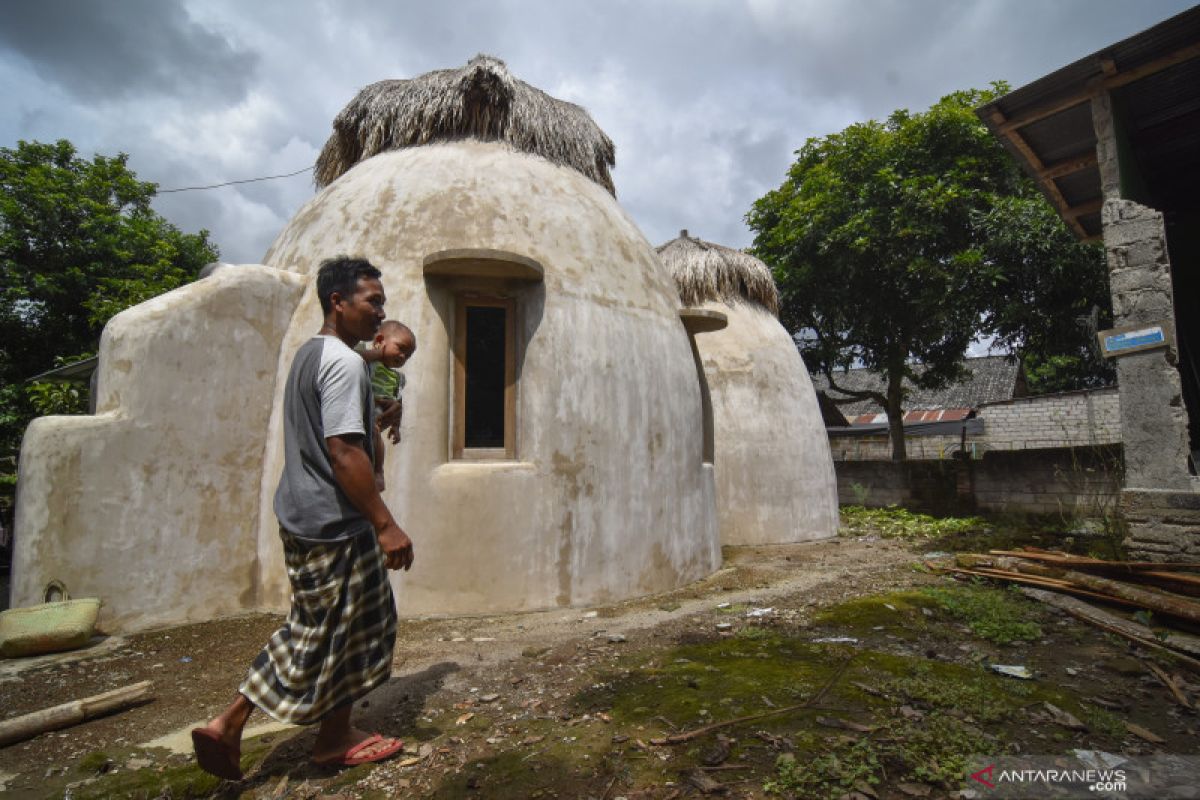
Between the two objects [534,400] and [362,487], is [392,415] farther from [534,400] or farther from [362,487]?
[534,400]

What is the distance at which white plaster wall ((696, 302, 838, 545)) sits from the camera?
924cm

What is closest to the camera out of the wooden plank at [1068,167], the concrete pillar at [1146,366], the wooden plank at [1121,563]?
Result: the wooden plank at [1121,563]

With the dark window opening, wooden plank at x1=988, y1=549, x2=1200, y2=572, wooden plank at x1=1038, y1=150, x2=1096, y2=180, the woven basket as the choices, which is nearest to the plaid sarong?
the woven basket

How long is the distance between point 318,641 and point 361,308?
132 centimetres

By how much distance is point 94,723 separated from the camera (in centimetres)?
305

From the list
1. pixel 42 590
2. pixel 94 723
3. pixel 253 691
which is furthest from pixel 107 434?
pixel 253 691

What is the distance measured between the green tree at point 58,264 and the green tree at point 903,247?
14.5 m

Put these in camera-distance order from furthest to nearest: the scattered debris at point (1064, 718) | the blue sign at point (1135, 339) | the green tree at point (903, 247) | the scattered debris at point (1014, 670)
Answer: the green tree at point (903, 247) → the blue sign at point (1135, 339) → the scattered debris at point (1014, 670) → the scattered debris at point (1064, 718)

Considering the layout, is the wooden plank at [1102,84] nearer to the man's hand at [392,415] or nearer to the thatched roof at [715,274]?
the thatched roof at [715,274]

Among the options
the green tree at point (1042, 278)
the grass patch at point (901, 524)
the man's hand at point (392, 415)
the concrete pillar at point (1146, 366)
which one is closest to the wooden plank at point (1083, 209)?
the concrete pillar at point (1146, 366)

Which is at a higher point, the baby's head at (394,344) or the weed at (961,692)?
the baby's head at (394,344)

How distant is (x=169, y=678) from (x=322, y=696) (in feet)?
7.16

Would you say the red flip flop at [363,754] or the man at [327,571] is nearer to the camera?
the man at [327,571]

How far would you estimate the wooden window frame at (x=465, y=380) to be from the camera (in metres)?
5.14
